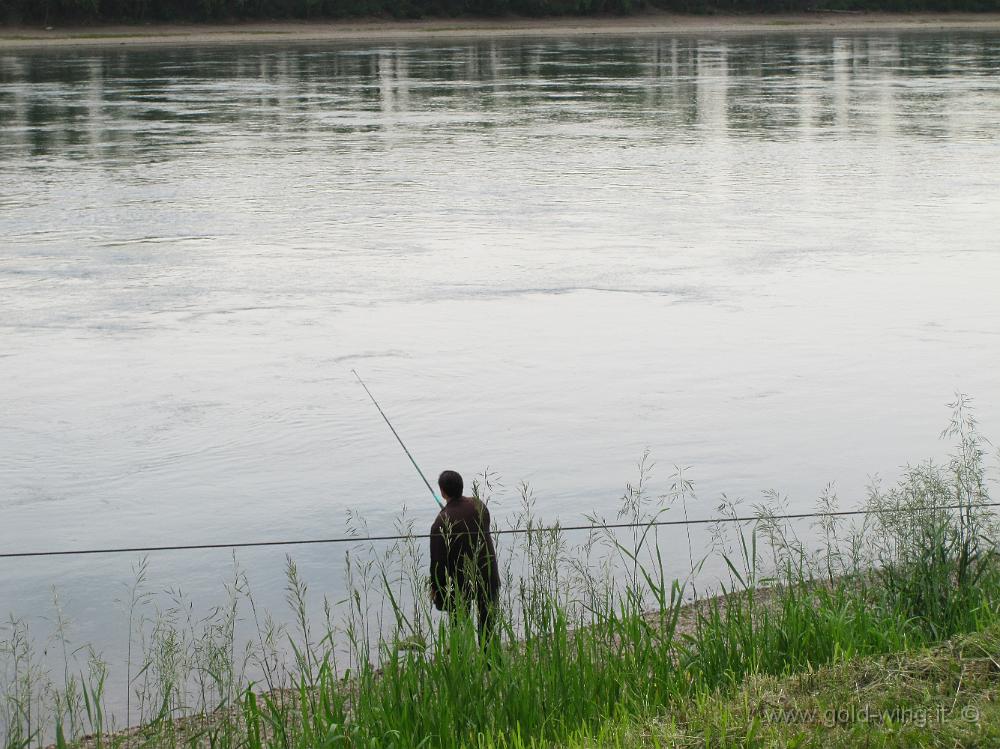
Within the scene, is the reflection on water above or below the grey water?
above

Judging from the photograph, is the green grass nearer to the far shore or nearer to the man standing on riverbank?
the man standing on riverbank

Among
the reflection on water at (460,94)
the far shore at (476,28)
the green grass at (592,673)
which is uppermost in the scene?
the far shore at (476,28)

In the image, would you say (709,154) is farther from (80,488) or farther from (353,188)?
(80,488)

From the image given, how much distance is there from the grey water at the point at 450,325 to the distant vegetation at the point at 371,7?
5342cm

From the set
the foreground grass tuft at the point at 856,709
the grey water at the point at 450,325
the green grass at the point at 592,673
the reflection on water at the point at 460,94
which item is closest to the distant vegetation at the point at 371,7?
the reflection on water at the point at 460,94

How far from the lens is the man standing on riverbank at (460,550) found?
23.2 ft

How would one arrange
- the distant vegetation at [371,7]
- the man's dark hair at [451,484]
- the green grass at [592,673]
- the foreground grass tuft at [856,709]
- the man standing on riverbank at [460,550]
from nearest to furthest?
the foreground grass tuft at [856,709] < the green grass at [592,673] < the man standing on riverbank at [460,550] < the man's dark hair at [451,484] < the distant vegetation at [371,7]

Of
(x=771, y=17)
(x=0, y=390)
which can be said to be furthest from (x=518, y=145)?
(x=771, y=17)

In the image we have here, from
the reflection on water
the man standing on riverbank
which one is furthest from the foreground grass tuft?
the reflection on water

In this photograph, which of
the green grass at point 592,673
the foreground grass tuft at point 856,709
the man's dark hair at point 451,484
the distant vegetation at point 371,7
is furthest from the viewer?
the distant vegetation at point 371,7

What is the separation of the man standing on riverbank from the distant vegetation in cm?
7805

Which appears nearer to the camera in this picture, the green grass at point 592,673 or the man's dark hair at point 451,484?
the green grass at point 592,673

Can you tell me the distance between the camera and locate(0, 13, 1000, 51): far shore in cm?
7875

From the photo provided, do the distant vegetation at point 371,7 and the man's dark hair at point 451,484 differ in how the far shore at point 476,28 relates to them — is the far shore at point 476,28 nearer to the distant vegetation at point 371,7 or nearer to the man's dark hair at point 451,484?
the distant vegetation at point 371,7
